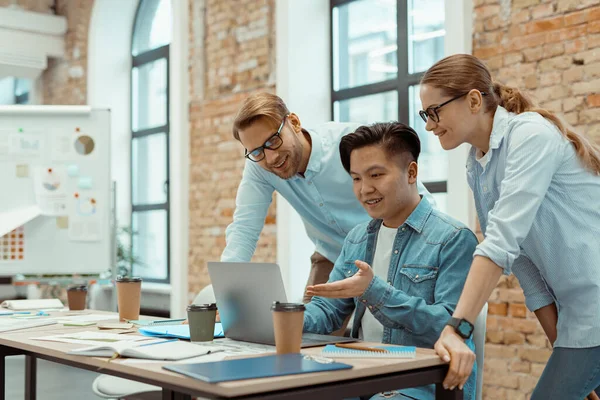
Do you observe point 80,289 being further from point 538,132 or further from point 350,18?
point 350,18

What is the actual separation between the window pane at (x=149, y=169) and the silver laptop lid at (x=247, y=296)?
4820mm

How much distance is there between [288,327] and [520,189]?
0.59 metres

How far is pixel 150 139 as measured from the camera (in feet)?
22.4

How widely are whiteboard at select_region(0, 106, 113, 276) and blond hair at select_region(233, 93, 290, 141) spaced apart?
2452mm

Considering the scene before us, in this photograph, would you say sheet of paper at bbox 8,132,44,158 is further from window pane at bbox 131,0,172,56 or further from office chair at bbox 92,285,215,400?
window pane at bbox 131,0,172,56

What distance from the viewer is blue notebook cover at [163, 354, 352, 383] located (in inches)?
49.1

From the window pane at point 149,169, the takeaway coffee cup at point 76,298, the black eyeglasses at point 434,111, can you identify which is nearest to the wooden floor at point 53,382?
the window pane at point 149,169

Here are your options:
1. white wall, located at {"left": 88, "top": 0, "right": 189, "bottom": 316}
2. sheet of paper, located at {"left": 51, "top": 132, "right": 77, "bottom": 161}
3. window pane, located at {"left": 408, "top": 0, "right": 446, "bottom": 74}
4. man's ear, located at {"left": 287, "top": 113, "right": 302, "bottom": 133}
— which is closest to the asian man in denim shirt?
man's ear, located at {"left": 287, "top": 113, "right": 302, "bottom": 133}

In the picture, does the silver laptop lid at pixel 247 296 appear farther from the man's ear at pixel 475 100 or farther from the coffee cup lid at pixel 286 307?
the man's ear at pixel 475 100

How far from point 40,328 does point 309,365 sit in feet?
3.79

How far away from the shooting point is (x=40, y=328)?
2197 mm

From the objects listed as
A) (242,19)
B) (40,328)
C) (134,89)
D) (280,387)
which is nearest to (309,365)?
(280,387)

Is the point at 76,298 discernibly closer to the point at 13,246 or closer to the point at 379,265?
the point at 379,265

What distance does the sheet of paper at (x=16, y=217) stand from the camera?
167 inches
